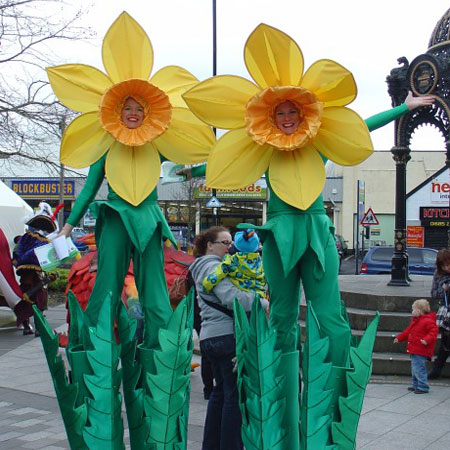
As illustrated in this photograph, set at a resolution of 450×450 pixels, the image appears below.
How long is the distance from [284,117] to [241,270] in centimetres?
115

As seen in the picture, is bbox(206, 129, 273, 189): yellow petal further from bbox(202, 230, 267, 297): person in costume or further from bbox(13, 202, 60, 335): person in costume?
bbox(13, 202, 60, 335): person in costume

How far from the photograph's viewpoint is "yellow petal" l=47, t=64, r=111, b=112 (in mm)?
3977

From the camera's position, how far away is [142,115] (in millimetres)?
3900

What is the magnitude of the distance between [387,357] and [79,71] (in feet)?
15.7

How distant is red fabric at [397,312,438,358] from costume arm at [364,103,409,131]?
3.33m

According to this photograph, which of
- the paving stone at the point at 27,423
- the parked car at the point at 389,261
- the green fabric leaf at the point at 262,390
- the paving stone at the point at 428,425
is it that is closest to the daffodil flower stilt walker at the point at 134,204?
the green fabric leaf at the point at 262,390

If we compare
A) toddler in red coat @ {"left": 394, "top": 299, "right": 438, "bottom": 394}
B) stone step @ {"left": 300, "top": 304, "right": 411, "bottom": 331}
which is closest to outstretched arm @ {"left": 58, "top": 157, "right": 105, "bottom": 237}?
toddler in red coat @ {"left": 394, "top": 299, "right": 438, "bottom": 394}

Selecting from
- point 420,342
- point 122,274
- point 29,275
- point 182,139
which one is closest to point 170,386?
point 122,274

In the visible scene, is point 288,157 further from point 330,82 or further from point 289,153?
point 330,82

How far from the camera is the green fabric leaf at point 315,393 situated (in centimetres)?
326

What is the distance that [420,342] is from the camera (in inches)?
253

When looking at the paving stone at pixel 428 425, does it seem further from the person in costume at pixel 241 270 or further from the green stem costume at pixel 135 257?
the green stem costume at pixel 135 257

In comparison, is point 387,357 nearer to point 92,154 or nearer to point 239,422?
point 239,422

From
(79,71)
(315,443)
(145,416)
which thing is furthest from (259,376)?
(79,71)
